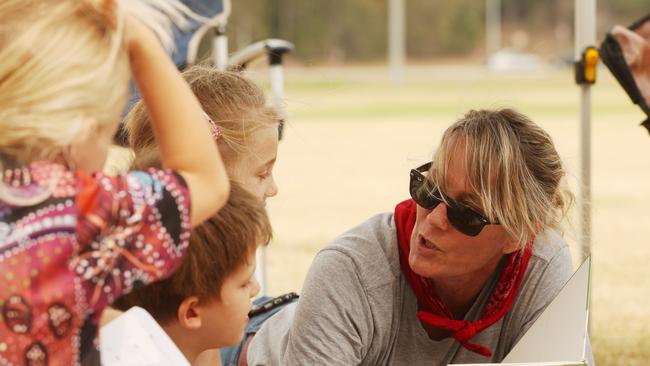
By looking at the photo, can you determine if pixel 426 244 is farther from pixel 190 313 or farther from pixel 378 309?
pixel 190 313

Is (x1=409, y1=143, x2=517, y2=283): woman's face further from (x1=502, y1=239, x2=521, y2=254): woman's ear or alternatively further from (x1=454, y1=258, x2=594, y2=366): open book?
(x1=454, y1=258, x2=594, y2=366): open book

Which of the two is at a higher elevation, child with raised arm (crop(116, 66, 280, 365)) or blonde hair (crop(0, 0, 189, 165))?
blonde hair (crop(0, 0, 189, 165))

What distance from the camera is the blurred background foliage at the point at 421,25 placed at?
149 ft

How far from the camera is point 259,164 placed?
110 inches

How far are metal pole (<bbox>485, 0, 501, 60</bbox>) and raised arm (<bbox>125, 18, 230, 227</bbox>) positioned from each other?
49.2 metres

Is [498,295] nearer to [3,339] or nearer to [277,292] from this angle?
[3,339]

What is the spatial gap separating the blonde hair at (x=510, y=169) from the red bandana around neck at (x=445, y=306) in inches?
3.6

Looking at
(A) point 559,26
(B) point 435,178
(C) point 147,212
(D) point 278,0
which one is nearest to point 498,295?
(B) point 435,178

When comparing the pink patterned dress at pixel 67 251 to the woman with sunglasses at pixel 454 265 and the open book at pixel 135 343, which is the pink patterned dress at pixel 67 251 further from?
the woman with sunglasses at pixel 454 265

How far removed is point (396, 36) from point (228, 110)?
43151 mm

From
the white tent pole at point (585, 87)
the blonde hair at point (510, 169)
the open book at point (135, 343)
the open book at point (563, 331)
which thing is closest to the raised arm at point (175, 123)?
the open book at point (135, 343)

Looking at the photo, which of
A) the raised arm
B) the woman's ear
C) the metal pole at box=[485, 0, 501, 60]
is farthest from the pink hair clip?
the metal pole at box=[485, 0, 501, 60]

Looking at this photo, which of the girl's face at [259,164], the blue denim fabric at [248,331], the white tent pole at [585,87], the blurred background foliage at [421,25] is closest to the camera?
the girl's face at [259,164]

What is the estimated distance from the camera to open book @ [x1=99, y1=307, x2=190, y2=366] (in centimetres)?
172
